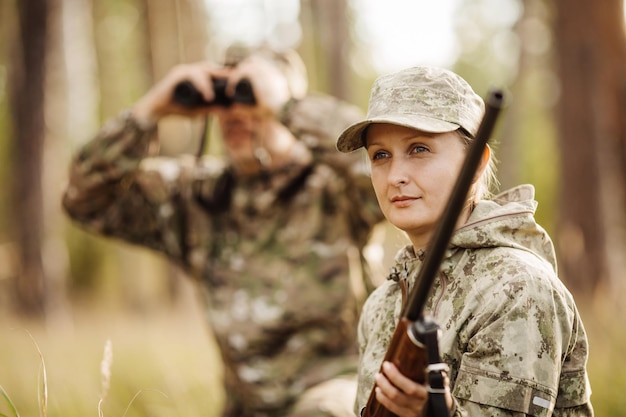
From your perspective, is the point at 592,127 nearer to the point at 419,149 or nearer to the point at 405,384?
the point at 419,149

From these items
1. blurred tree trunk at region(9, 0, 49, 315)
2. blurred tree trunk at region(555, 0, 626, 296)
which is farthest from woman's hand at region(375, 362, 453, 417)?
blurred tree trunk at region(9, 0, 49, 315)

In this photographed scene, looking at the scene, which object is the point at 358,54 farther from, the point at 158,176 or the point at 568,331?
the point at 568,331

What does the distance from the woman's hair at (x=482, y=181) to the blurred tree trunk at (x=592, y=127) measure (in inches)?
221

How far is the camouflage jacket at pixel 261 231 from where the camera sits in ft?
11.0

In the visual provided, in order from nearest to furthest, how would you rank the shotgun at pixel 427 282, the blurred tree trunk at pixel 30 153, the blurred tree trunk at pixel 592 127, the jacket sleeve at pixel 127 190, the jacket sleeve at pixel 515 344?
1. the shotgun at pixel 427 282
2. the jacket sleeve at pixel 515 344
3. the jacket sleeve at pixel 127 190
4. the blurred tree trunk at pixel 592 127
5. the blurred tree trunk at pixel 30 153

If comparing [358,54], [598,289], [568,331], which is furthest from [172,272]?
[358,54]

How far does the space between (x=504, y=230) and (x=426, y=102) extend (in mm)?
383

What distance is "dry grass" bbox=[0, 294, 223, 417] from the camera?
3.19 metres

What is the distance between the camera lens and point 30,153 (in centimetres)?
828

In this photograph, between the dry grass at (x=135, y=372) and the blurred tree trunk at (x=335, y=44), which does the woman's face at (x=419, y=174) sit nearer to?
the dry grass at (x=135, y=372)

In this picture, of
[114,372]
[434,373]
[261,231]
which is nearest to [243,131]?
[261,231]

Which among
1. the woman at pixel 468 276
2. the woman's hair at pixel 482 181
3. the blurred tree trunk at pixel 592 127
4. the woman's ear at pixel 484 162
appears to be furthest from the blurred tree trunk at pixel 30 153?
the woman's ear at pixel 484 162

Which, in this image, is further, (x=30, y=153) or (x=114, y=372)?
(x=30, y=153)

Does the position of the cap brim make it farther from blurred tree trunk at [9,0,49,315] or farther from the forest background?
A: blurred tree trunk at [9,0,49,315]
